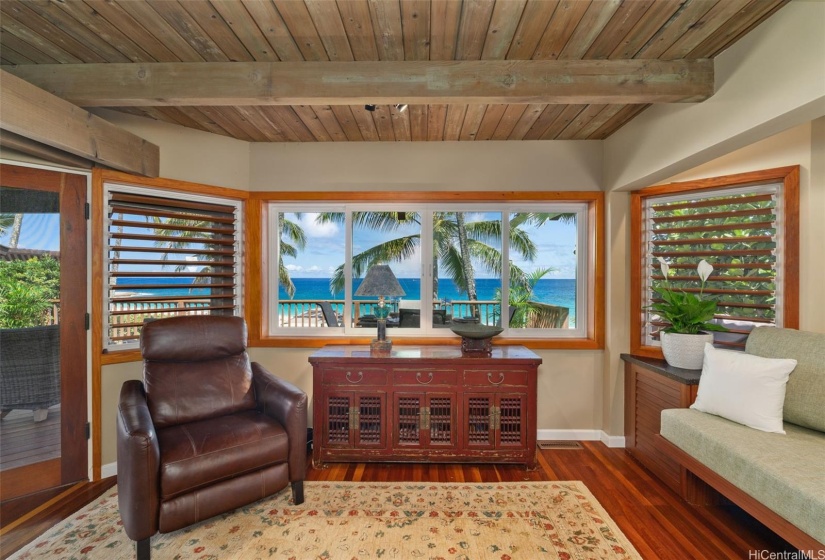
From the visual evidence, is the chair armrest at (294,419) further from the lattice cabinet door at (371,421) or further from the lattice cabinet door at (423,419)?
the lattice cabinet door at (423,419)

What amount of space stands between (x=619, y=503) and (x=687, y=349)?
1.13 m

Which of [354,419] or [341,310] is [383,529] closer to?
[354,419]

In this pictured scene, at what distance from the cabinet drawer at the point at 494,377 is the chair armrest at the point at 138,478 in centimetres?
192

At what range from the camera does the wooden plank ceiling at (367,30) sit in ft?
5.48

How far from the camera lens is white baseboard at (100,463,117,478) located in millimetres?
2627

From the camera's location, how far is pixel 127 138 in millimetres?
2590

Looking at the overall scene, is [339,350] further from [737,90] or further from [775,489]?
[737,90]

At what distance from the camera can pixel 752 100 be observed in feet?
5.95

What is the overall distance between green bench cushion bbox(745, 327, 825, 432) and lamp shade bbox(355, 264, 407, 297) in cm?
236

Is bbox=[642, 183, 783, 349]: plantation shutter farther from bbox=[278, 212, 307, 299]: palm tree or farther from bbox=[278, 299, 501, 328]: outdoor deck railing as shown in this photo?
bbox=[278, 212, 307, 299]: palm tree

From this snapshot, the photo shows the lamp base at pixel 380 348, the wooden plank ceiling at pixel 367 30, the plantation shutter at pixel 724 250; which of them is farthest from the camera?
the lamp base at pixel 380 348

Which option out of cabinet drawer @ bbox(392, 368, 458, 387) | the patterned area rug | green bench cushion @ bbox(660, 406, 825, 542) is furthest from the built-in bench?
cabinet drawer @ bbox(392, 368, 458, 387)

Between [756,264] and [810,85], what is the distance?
57.4 inches

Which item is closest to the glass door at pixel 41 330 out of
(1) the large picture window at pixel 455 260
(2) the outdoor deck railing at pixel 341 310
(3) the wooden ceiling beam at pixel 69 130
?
(3) the wooden ceiling beam at pixel 69 130
